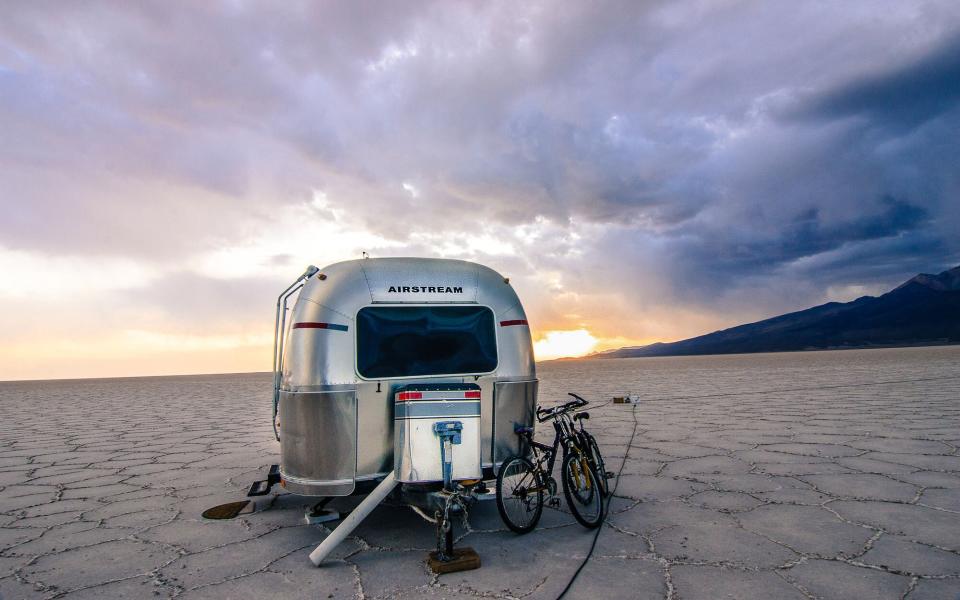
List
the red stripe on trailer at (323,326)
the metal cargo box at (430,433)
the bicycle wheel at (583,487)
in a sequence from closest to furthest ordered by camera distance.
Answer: the metal cargo box at (430,433) < the red stripe on trailer at (323,326) < the bicycle wheel at (583,487)

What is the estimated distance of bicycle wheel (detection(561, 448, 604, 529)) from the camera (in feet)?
14.6

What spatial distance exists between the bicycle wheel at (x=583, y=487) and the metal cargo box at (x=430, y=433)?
881 mm

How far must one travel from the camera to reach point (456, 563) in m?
3.70

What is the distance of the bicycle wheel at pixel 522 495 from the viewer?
4.38 meters

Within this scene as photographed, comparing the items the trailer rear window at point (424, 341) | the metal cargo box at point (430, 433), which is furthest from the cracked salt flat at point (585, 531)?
the trailer rear window at point (424, 341)

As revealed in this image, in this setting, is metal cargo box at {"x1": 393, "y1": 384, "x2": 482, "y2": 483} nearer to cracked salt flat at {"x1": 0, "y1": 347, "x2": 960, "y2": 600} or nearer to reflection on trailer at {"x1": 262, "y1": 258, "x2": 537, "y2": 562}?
reflection on trailer at {"x1": 262, "y1": 258, "x2": 537, "y2": 562}

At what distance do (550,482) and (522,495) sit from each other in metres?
0.28

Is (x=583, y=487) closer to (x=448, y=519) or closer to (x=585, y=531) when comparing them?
(x=585, y=531)

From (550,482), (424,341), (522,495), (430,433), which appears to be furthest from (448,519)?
(424,341)

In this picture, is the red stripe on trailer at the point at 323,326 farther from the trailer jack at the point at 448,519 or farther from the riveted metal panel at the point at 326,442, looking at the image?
the trailer jack at the point at 448,519

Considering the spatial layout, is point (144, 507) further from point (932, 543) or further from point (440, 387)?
point (932, 543)

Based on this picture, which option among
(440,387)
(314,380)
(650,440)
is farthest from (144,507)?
(650,440)

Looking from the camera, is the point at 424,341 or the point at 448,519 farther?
the point at 424,341

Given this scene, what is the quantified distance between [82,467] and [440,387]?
242 inches
